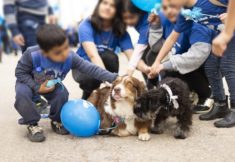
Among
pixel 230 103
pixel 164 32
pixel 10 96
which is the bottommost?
pixel 10 96

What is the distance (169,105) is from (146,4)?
3.76 ft

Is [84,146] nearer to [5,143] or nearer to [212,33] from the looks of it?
[5,143]

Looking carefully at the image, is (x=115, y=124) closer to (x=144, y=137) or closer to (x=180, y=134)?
(x=144, y=137)

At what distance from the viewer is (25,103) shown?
3.05 meters

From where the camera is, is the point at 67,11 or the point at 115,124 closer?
the point at 115,124

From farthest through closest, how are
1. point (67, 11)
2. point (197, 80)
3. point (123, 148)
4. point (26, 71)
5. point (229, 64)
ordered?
point (67, 11)
point (197, 80)
point (229, 64)
point (26, 71)
point (123, 148)

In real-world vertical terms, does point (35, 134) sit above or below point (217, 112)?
below

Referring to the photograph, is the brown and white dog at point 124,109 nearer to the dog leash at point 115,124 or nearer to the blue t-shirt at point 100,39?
the dog leash at point 115,124

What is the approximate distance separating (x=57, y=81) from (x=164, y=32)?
126 centimetres

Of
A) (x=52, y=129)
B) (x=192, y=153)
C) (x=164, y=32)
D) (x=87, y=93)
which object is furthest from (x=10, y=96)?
(x=192, y=153)

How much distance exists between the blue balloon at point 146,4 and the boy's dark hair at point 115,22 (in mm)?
168

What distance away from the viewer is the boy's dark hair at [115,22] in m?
3.78

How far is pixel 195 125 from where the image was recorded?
339 centimetres

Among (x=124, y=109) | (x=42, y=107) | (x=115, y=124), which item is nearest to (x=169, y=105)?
(x=124, y=109)
